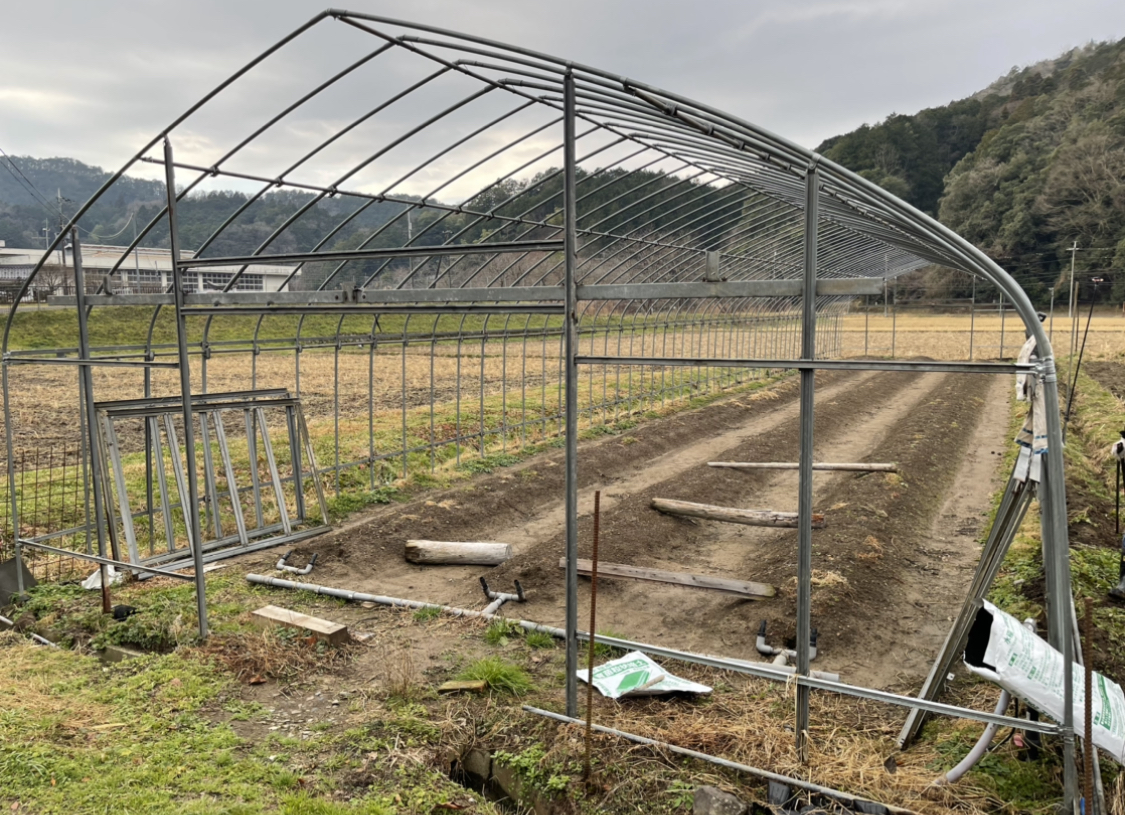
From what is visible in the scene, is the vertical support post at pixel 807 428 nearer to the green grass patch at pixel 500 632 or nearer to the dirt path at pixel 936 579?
the dirt path at pixel 936 579

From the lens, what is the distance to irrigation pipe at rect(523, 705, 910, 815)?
405cm

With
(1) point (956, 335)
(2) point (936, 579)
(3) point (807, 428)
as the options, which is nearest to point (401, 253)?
(3) point (807, 428)

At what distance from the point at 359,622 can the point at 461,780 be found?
8.31 ft

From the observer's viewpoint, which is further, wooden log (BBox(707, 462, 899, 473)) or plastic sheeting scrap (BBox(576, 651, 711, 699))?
wooden log (BBox(707, 462, 899, 473))

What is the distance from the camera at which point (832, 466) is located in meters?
12.8

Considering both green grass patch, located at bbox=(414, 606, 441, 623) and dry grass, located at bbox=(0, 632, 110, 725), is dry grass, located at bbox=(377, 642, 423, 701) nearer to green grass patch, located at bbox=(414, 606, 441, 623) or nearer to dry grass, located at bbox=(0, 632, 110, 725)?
green grass patch, located at bbox=(414, 606, 441, 623)

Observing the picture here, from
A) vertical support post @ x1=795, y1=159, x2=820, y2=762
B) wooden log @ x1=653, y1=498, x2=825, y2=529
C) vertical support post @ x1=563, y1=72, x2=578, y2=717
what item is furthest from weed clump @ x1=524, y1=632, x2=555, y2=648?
wooden log @ x1=653, y1=498, x2=825, y2=529

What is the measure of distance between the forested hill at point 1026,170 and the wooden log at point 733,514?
39962mm

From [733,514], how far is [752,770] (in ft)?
19.3

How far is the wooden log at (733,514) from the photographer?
378 inches

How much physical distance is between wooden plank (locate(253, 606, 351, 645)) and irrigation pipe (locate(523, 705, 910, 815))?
222 centimetres

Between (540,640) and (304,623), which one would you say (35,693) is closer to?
(304,623)

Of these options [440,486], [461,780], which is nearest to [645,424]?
[440,486]

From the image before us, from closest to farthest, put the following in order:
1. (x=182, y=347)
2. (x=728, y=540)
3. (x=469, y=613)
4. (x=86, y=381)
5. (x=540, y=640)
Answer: (x=540, y=640), (x=182, y=347), (x=469, y=613), (x=86, y=381), (x=728, y=540)
